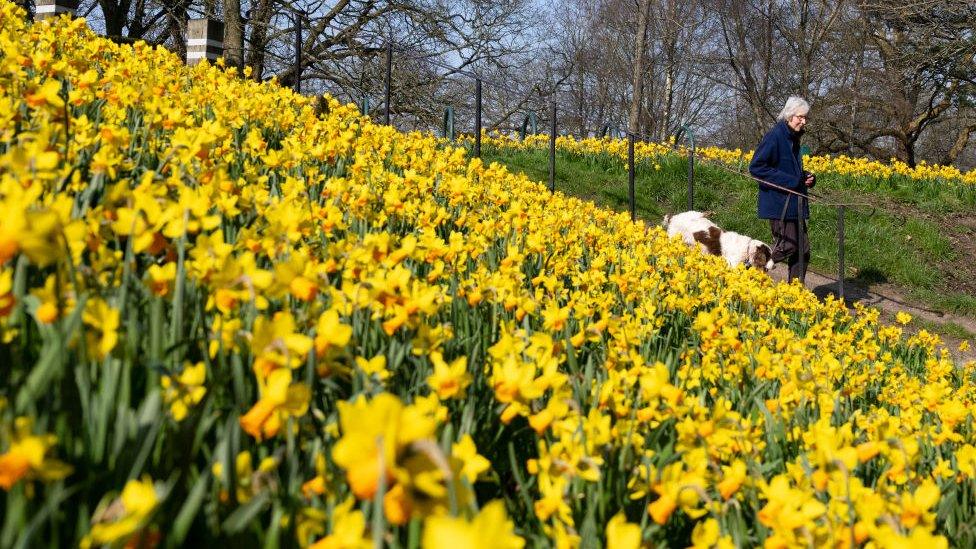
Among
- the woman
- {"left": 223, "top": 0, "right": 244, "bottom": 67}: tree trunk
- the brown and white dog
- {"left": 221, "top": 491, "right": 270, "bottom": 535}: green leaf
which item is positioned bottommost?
{"left": 221, "top": 491, "right": 270, "bottom": 535}: green leaf

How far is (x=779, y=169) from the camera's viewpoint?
722 cm

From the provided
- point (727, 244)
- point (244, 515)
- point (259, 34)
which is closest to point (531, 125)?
point (259, 34)

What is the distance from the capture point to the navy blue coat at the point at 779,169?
715 cm

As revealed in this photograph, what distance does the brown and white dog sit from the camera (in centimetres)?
779

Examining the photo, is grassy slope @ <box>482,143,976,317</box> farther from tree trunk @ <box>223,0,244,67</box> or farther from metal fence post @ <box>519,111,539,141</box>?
tree trunk @ <box>223,0,244,67</box>

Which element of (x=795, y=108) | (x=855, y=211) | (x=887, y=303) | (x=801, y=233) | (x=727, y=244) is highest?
(x=795, y=108)

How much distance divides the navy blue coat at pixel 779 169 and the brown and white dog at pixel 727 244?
466 millimetres

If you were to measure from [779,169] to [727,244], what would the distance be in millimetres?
1060

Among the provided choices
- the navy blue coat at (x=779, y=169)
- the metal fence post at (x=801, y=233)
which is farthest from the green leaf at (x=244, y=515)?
the navy blue coat at (x=779, y=169)

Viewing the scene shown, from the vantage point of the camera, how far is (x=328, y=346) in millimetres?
1195

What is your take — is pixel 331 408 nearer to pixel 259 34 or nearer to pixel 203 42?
pixel 203 42

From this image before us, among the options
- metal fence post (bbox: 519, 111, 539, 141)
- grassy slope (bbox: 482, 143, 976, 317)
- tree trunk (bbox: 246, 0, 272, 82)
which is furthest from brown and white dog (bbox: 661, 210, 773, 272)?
tree trunk (bbox: 246, 0, 272, 82)

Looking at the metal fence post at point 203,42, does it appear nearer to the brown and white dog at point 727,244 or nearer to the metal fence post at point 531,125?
the metal fence post at point 531,125

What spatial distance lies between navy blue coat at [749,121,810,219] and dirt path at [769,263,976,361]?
120cm
